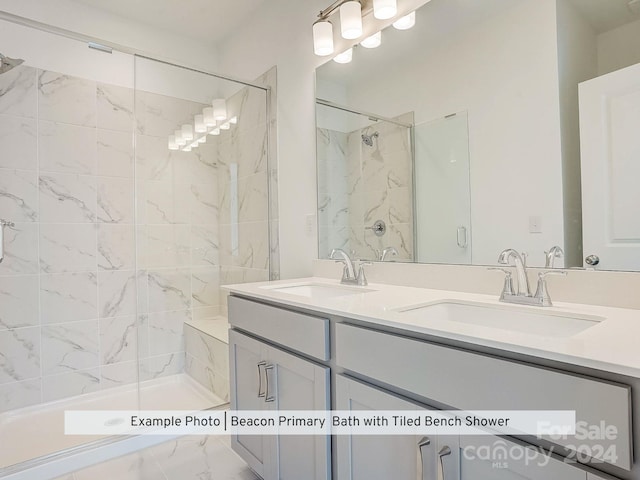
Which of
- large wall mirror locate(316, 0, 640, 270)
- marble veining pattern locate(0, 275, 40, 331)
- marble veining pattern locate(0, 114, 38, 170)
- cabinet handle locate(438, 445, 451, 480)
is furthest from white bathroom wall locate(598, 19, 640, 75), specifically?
marble veining pattern locate(0, 275, 40, 331)

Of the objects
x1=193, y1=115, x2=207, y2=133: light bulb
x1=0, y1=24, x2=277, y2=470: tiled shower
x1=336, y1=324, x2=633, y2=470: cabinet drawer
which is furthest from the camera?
x1=193, y1=115, x2=207, y2=133: light bulb

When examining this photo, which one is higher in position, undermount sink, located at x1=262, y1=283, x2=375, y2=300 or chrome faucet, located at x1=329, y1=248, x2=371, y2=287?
chrome faucet, located at x1=329, y1=248, x2=371, y2=287

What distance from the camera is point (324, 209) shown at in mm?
2119

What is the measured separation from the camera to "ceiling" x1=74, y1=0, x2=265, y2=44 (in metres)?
2.40

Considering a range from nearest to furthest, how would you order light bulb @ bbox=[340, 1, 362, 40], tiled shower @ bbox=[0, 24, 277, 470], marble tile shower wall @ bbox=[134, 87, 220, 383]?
light bulb @ bbox=[340, 1, 362, 40]
tiled shower @ bbox=[0, 24, 277, 470]
marble tile shower wall @ bbox=[134, 87, 220, 383]

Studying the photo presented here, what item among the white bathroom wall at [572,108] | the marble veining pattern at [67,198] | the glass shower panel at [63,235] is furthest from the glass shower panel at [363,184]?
the marble veining pattern at [67,198]

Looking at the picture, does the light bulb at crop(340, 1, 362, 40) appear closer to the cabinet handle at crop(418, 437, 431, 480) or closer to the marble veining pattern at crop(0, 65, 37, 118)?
the cabinet handle at crop(418, 437, 431, 480)

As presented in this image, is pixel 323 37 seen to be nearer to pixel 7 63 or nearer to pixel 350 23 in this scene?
pixel 350 23

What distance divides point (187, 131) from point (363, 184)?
1.27 metres

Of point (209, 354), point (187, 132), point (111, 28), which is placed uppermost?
point (111, 28)

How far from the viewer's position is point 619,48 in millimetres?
1073

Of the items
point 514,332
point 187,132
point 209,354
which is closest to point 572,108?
point 514,332

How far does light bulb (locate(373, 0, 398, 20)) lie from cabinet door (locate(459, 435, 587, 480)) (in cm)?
164

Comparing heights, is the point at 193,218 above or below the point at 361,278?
above
